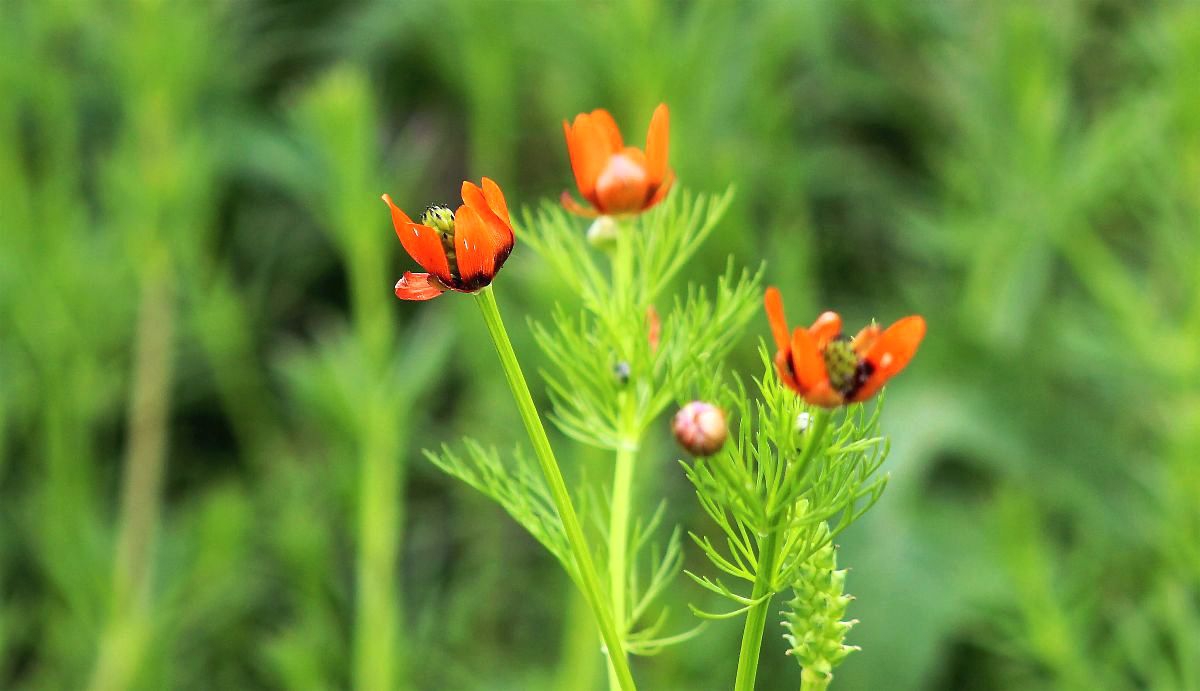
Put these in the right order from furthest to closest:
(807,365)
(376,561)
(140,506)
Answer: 1. (140,506)
2. (376,561)
3. (807,365)

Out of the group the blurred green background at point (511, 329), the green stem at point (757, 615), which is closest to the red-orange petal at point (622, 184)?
the green stem at point (757, 615)

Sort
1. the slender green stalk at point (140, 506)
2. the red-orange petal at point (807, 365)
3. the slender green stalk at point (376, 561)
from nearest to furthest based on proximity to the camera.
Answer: the red-orange petal at point (807, 365)
the slender green stalk at point (376, 561)
the slender green stalk at point (140, 506)

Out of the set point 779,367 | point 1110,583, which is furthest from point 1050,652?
point 779,367

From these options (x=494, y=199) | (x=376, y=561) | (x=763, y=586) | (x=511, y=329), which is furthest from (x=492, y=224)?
(x=511, y=329)

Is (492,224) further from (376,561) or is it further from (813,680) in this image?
(376,561)

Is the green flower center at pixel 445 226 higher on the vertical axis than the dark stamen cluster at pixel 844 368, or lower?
lower

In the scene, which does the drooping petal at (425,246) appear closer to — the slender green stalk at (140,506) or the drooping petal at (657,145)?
the drooping petal at (657,145)

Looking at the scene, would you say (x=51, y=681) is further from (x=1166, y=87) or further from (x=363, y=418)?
(x=1166, y=87)
